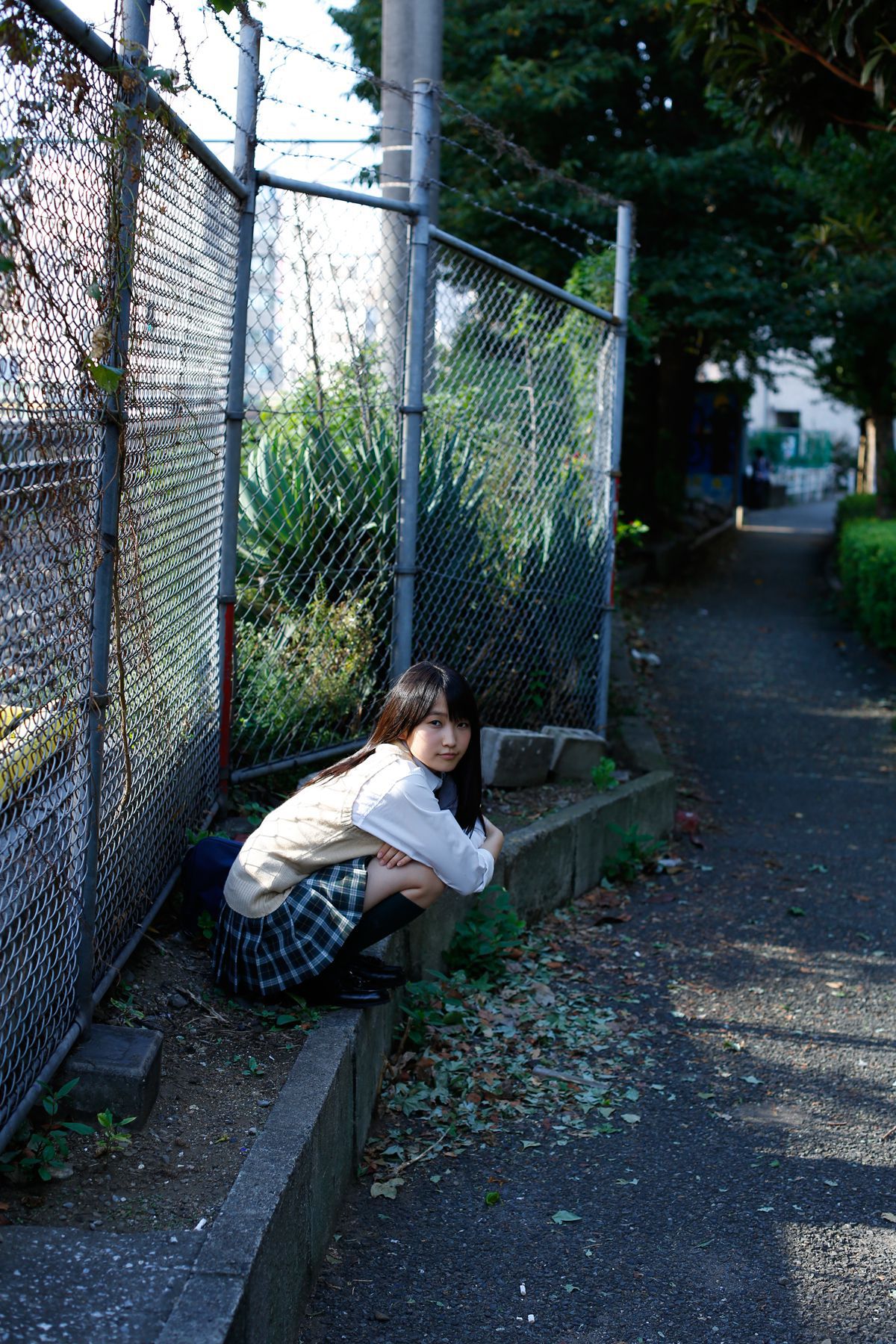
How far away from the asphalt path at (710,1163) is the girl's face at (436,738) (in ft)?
3.63

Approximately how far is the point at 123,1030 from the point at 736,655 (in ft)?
34.8

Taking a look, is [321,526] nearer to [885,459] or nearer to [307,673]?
[307,673]

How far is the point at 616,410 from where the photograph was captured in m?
7.19

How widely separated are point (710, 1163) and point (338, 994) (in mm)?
1135

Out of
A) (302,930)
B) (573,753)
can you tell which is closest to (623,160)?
(573,753)

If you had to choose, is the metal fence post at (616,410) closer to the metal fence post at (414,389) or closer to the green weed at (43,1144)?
the metal fence post at (414,389)

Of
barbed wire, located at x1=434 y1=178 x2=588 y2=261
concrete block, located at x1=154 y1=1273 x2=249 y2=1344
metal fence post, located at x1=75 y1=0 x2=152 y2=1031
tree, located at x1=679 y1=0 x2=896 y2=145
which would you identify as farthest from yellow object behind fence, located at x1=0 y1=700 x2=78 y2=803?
tree, located at x1=679 y1=0 x2=896 y2=145

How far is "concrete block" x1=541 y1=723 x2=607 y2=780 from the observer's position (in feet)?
22.0

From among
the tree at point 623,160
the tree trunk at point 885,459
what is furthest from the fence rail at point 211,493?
the tree trunk at point 885,459

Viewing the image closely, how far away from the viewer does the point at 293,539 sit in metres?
5.57

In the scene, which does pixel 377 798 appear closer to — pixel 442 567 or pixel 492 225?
pixel 442 567

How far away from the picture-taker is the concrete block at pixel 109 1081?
113 inches

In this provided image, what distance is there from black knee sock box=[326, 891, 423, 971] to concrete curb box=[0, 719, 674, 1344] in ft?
0.57

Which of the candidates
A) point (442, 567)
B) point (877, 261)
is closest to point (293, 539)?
point (442, 567)
